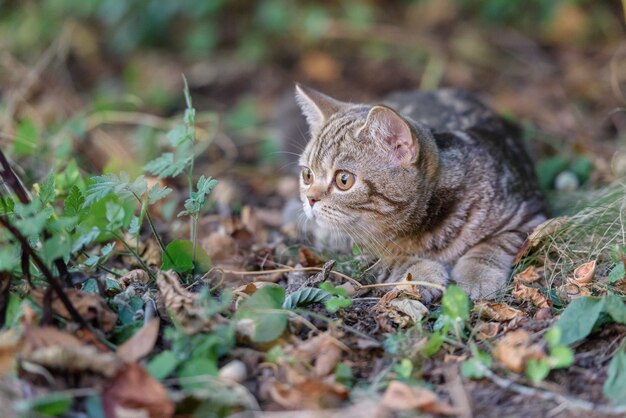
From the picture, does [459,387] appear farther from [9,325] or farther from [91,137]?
[91,137]

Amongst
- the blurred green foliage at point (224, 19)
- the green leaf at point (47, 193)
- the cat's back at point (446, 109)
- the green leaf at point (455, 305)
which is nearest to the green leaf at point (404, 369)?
the green leaf at point (455, 305)

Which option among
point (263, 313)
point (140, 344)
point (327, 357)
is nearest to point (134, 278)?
point (140, 344)

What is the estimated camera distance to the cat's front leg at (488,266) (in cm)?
308

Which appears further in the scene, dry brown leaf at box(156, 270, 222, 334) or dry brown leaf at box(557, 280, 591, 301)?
dry brown leaf at box(557, 280, 591, 301)

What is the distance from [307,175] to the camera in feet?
11.4

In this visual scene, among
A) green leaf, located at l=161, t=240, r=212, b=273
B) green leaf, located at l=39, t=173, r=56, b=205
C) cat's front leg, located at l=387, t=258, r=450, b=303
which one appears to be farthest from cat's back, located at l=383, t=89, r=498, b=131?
green leaf, located at l=39, t=173, r=56, b=205

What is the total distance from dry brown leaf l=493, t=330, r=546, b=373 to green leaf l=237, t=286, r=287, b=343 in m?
0.75

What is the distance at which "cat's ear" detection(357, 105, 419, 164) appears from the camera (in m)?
3.07

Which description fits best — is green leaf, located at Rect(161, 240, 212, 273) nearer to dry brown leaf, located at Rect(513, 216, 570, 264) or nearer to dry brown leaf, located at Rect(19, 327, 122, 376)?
dry brown leaf, located at Rect(19, 327, 122, 376)

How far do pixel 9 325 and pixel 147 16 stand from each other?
421cm

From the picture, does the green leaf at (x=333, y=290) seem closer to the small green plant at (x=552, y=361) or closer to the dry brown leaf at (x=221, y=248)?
the small green plant at (x=552, y=361)

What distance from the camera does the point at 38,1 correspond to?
6188 mm

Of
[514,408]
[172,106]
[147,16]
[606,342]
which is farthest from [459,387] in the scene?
[147,16]

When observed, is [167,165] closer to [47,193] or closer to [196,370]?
[47,193]
